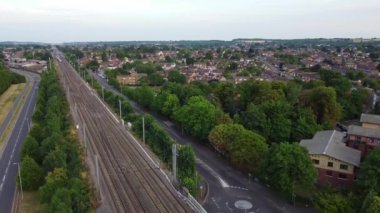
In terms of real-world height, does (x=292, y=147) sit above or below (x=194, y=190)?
above

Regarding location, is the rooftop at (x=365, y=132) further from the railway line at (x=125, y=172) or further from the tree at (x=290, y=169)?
the railway line at (x=125, y=172)

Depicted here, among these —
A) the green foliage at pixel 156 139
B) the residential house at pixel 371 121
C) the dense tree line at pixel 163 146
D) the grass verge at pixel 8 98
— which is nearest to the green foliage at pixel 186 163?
the dense tree line at pixel 163 146

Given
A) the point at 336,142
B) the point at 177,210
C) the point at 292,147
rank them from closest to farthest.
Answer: the point at 177,210
the point at 292,147
the point at 336,142

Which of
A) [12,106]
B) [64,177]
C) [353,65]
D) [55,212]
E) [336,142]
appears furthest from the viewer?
[353,65]

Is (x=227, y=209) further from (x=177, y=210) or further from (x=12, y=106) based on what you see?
(x=12, y=106)

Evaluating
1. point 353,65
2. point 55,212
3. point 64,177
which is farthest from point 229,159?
point 353,65

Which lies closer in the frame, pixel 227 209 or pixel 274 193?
pixel 227 209

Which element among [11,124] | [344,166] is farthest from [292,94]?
[11,124]
